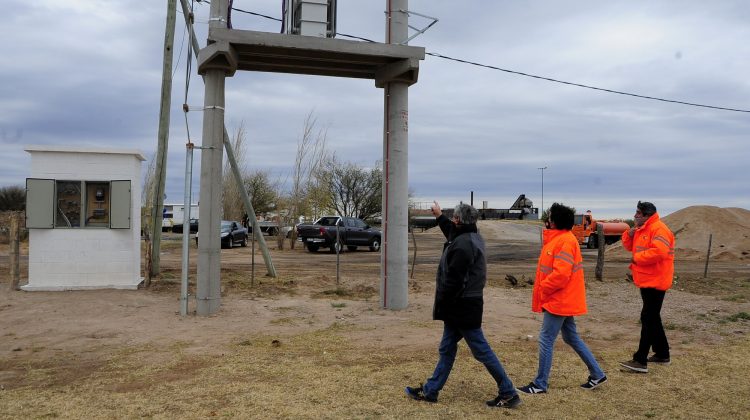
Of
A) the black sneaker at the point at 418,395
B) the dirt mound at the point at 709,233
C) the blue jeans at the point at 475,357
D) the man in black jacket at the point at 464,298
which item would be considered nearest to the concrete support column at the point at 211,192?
the black sneaker at the point at 418,395

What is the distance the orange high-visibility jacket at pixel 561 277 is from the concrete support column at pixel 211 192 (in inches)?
243

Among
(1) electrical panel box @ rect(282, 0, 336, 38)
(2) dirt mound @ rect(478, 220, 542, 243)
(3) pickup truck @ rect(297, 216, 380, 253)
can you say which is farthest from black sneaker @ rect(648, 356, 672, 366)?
(2) dirt mound @ rect(478, 220, 542, 243)

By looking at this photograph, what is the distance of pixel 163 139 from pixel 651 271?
36.0 feet

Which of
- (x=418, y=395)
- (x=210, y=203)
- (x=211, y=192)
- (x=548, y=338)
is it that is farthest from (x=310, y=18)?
(x=418, y=395)

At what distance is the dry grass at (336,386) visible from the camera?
530 centimetres

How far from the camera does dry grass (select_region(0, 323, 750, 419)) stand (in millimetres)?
5297

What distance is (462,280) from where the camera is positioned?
5168mm

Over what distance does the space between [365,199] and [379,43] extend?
44.7 m

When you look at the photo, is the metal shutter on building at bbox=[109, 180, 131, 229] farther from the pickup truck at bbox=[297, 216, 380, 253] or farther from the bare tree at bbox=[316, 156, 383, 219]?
the bare tree at bbox=[316, 156, 383, 219]

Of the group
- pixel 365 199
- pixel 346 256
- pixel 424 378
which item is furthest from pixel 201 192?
pixel 365 199

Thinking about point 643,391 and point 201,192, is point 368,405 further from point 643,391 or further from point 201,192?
A: point 201,192

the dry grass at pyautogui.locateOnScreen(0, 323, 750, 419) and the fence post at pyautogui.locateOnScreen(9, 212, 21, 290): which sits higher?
the fence post at pyautogui.locateOnScreen(9, 212, 21, 290)

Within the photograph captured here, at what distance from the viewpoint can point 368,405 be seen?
543 centimetres

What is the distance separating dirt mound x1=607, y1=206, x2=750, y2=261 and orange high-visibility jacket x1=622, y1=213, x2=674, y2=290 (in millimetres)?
24484
